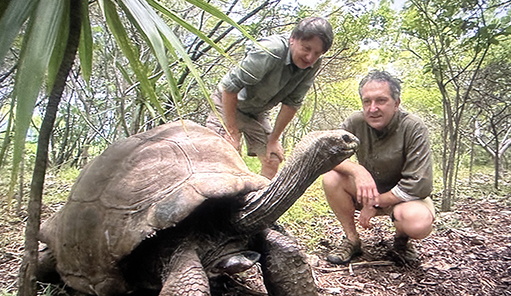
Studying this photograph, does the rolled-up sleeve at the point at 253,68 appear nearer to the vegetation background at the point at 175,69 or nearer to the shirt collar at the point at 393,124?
the vegetation background at the point at 175,69

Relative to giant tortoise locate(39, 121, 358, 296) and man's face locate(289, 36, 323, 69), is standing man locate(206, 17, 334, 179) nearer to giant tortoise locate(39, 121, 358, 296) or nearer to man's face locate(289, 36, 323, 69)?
man's face locate(289, 36, 323, 69)

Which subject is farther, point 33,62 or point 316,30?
point 316,30

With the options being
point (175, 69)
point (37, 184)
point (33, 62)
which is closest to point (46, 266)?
point (37, 184)

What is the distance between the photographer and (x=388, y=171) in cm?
293

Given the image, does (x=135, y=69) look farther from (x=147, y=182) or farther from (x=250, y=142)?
(x=250, y=142)

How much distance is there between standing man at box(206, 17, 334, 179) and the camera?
2.96 meters

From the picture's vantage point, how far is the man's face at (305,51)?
2936 mm

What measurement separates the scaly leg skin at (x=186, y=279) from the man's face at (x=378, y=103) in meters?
1.61

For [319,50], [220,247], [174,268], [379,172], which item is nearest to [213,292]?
[220,247]

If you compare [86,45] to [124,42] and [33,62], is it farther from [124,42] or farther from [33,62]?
[33,62]

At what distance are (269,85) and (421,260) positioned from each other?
181 centimetres

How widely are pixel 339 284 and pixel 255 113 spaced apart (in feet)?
5.85

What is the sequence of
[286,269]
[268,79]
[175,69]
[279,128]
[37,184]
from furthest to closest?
1. [175,69]
2. [279,128]
3. [268,79]
4. [286,269]
5. [37,184]

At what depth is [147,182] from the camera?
1.94m
